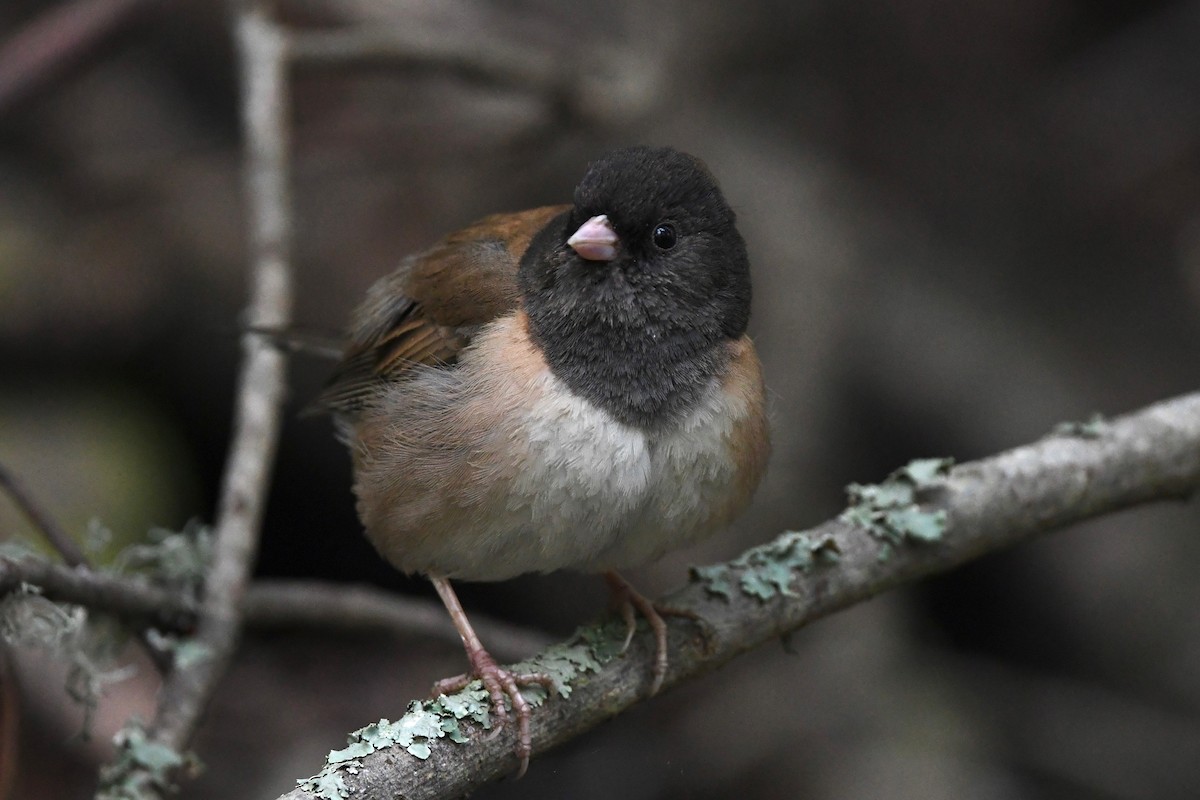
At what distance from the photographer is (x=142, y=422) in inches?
170

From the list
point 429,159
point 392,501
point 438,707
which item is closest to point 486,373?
point 392,501

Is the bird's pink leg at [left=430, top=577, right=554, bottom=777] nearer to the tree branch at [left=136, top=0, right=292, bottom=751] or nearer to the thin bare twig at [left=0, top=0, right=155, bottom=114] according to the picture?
the tree branch at [left=136, top=0, right=292, bottom=751]

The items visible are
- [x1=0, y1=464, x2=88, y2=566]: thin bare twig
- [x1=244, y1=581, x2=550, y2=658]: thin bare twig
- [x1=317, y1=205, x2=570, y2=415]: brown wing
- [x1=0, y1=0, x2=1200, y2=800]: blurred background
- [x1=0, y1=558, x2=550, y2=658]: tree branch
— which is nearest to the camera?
[x1=0, y1=464, x2=88, y2=566]: thin bare twig

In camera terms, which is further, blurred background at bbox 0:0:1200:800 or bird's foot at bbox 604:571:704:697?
blurred background at bbox 0:0:1200:800

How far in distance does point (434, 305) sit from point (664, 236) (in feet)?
1.95

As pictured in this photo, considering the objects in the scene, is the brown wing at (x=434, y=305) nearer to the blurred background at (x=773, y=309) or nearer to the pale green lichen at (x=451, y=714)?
the pale green lichen at (x=451, y=714)

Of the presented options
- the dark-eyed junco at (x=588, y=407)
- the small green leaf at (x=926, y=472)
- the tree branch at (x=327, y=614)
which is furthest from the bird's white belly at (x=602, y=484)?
the tree branch at (x=327, y=614)

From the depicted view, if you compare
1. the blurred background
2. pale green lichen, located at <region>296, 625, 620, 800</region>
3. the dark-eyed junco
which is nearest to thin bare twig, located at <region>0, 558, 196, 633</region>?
the dark-eyed junco

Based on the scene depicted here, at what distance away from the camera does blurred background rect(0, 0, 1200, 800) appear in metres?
4.12

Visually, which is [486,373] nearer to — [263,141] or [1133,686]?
[263,141]

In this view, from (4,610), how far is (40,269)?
279 cm

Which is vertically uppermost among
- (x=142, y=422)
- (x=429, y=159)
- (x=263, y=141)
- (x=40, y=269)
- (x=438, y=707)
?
(x=429, y=159)

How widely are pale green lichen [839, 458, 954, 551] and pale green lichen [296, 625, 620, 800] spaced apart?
646mm

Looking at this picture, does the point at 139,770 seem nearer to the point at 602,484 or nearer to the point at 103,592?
the point at 103,592
